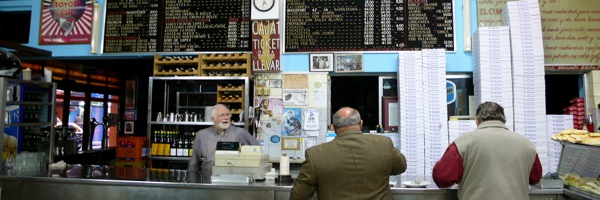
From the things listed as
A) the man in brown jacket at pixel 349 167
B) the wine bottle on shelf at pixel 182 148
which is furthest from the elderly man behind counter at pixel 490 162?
the wine bottle on shelf at pixel 182 148

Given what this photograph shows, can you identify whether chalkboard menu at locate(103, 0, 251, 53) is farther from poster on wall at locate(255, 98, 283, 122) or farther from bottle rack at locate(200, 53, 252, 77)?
poster on wall at locate(255, 98, 283, 122)

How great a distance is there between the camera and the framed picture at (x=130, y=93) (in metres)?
10.1

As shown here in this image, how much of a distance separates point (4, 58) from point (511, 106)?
17.6 feet

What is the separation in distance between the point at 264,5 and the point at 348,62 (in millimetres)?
1287

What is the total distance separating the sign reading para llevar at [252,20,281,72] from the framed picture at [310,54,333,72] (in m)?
0.44

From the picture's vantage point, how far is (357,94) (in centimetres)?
544

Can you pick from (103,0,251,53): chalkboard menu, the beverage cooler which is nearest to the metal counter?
the beverage cooler

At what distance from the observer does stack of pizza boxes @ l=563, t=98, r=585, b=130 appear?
15.0 feet

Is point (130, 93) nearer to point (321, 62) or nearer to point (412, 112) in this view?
point (321, 62)

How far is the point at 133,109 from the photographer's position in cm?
1002

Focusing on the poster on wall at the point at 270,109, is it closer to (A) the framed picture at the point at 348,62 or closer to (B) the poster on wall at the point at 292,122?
(B) the poster on wall at the point at 292,122

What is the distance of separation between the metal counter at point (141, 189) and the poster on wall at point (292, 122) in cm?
189

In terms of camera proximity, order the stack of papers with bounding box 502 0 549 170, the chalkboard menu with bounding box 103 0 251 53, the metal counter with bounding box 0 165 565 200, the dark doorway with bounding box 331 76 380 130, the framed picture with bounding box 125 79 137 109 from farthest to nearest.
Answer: the framed picture with bounding box 125 79 137 109
the dark doorway with bounding box 331 76 380 130
the chalkboard menu with bounding box 103 0 251 53
the stack of papers with bounding box 502 0 549 170
the metal counter with bounding box 0 165 565 200

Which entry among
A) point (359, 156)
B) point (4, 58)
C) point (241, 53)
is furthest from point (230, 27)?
point (359, 156)
